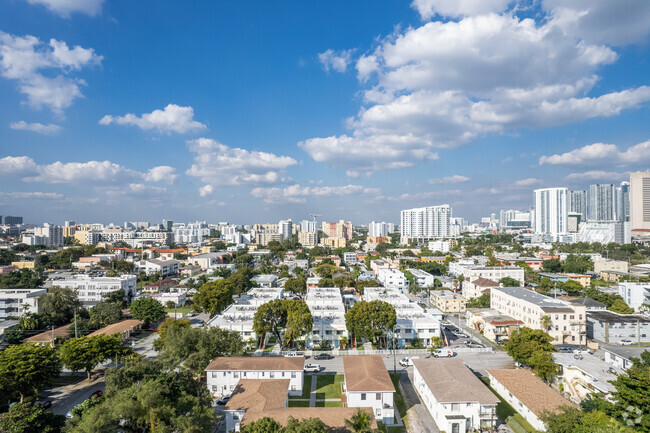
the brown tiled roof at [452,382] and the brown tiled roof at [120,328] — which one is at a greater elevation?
the brown tiled roof at [452,382]

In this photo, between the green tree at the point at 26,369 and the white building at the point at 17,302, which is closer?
the green tree at the point at 26,369

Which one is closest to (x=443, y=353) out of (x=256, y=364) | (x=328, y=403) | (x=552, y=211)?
(x=328, y=403)

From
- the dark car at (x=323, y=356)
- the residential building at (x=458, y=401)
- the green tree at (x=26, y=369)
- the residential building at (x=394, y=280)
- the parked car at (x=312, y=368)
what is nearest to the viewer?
the residential building at (x=458, y=401)

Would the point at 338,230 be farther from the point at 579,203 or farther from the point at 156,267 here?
the point at 579,203

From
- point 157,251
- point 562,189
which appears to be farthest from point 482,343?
point 562,189

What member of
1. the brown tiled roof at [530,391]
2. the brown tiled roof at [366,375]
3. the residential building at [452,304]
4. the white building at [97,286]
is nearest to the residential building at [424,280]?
the residential building at [452,304]

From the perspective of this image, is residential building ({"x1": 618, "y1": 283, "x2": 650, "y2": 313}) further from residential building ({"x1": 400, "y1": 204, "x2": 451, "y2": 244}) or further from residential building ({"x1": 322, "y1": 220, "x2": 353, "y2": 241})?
residential building ({"x1": 322, "y1": 220, "x2": 353, "y2": 241})

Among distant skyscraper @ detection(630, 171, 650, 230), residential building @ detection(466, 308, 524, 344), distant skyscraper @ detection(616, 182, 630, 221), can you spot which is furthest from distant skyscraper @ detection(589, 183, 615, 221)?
residential building @ detection(466, 308, 524, 344)

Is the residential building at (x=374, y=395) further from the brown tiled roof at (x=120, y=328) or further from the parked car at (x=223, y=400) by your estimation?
the brown tiled roof at (x=120, y=328)
